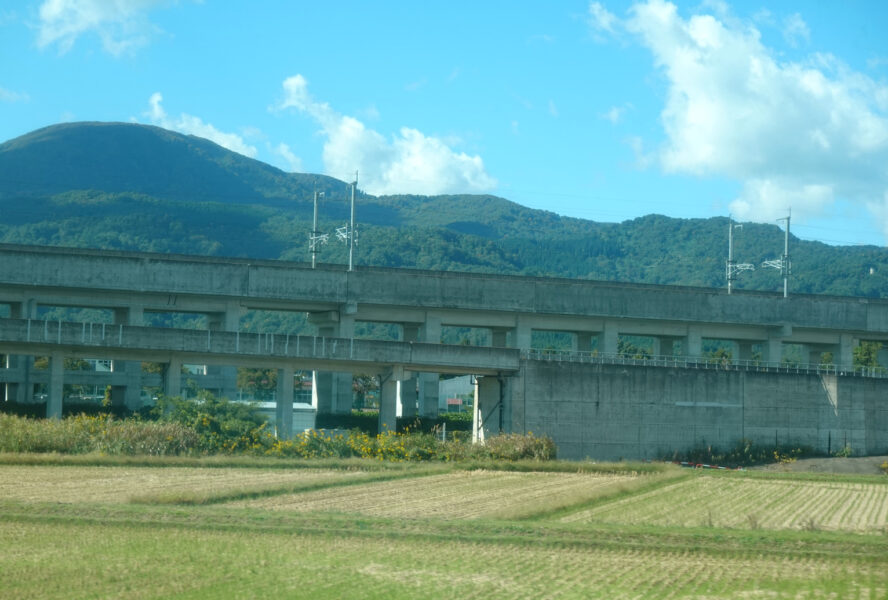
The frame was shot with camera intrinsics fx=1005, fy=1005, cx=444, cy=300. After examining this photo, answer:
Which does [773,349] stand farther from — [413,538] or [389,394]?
[413,538]

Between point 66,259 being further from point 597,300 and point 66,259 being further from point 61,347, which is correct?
point 597,300

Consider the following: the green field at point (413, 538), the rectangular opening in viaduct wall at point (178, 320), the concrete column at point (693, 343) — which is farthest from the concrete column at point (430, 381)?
the rectangular opening in viaduct wall at point (178, 320)

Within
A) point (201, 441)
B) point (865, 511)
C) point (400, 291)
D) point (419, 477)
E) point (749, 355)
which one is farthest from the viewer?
point (749, 355)

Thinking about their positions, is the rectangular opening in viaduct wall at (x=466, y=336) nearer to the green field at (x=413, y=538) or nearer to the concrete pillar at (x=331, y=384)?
the concrete pillar at (x=331, y=384)

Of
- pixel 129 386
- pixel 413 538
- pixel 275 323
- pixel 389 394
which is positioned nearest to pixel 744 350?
pixel 389 394

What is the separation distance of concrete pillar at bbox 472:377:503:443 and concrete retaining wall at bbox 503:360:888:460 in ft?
3.75

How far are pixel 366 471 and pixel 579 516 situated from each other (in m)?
12.7

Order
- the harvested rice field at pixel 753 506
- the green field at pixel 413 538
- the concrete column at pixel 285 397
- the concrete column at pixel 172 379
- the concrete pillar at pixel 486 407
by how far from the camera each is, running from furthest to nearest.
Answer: the concrete pillar at pixel 486 407
the concrete column at pixel 285 397
the concrete column at pixel 172 379
the harvested rice field at pixel 753 506
the green field at pixel 413 538

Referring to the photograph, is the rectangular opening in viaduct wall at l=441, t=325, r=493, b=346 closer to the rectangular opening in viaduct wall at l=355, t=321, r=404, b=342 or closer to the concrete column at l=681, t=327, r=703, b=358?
the rectangular opening in viaduct wall at l=355, t=321, r=404, b=342

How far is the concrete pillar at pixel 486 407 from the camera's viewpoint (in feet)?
185

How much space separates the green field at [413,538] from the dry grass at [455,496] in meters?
0.11

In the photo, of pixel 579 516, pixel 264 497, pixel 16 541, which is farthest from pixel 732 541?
pixel 16 541

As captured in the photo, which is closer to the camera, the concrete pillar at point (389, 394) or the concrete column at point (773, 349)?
the concrete pillar at point (389, 394)

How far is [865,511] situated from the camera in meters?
30.1
